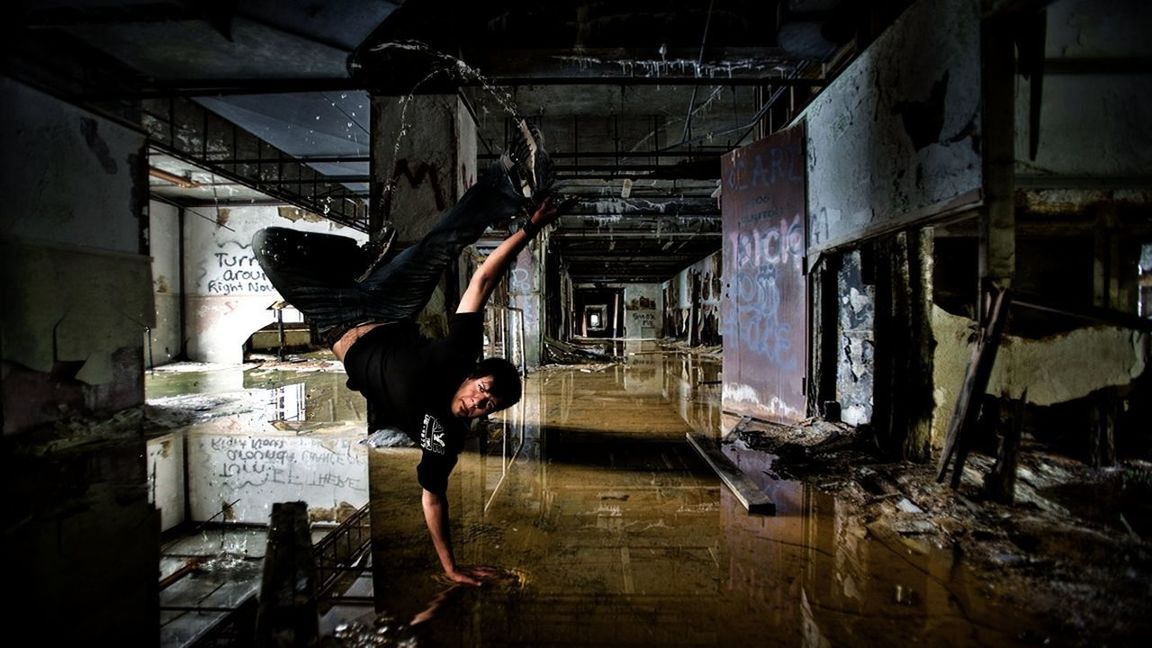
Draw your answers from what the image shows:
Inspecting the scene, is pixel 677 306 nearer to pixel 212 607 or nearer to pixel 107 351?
pixel 107 351

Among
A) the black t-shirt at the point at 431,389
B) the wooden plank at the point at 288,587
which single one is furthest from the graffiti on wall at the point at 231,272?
the wooden plank at the point at 288,587

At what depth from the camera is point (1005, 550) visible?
2650 mm

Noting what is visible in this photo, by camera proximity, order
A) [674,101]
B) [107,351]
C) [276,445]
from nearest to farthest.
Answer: [276,445] < [107,351] < [674,101]

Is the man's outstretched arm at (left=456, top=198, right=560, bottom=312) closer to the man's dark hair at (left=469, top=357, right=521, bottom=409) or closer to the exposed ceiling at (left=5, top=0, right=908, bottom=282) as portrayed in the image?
the man's dark hair at (left=469, top=357, right=521, bottom=409)

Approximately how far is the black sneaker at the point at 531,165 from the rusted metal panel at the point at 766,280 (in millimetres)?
3744

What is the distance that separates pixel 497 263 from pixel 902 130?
3552 millimetres

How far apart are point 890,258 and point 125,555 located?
5.72 meters

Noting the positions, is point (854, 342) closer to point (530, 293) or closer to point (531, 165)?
point (531, 165)

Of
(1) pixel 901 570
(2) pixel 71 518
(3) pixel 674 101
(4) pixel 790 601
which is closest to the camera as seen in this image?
(4) pixel 790 601

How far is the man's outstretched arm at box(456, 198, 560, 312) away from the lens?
8.04ft

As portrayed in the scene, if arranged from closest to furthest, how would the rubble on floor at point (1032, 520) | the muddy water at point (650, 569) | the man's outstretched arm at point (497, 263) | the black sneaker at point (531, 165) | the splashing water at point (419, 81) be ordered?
the muddy water at point (650, 569), the rubble on floor at point (1032, 520), the man's outstretched arm at point (497, 263), the black sneaker at point (531, 165), the splashing water at point (419, 81)

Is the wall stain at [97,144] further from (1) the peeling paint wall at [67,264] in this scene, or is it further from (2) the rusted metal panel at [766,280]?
(2) the rusted metal panel at [766,280]

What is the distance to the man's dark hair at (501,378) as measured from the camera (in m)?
2.25

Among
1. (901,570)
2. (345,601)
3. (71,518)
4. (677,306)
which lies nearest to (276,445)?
(71,518)
